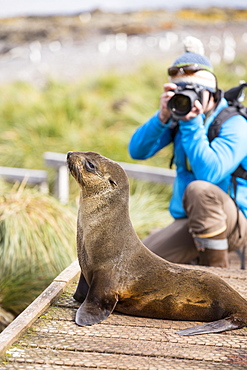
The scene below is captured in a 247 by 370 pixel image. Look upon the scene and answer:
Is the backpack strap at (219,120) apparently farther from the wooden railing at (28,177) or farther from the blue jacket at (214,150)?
the wooden railing at (28,177)

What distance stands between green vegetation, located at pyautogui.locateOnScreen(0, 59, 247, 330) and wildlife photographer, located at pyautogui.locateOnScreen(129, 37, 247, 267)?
1.15m

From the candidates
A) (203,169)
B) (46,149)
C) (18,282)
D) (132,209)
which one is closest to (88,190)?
(203,169)

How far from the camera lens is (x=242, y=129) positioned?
3.44 meters

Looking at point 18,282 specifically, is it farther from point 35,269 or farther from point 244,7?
point 244,7

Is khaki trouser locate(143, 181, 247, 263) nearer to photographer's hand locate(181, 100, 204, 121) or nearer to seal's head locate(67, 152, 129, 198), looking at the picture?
Answer: photographer's hand locate(181, 100, 204, 121)

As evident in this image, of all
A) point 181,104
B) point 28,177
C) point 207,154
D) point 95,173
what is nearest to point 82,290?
point 95,173

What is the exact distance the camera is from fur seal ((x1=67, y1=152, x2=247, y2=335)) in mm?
2305

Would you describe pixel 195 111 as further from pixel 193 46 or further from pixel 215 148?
pixel 193 46

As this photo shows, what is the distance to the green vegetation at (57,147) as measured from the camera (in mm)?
4012

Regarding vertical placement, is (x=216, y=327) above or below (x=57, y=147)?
above

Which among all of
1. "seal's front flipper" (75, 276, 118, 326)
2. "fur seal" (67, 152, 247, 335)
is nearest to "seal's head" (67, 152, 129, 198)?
"fur seal" (67, 152, 247, 335)

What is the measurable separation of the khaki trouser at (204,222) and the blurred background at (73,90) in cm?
84

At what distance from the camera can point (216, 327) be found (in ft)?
7.38

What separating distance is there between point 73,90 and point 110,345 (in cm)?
937
